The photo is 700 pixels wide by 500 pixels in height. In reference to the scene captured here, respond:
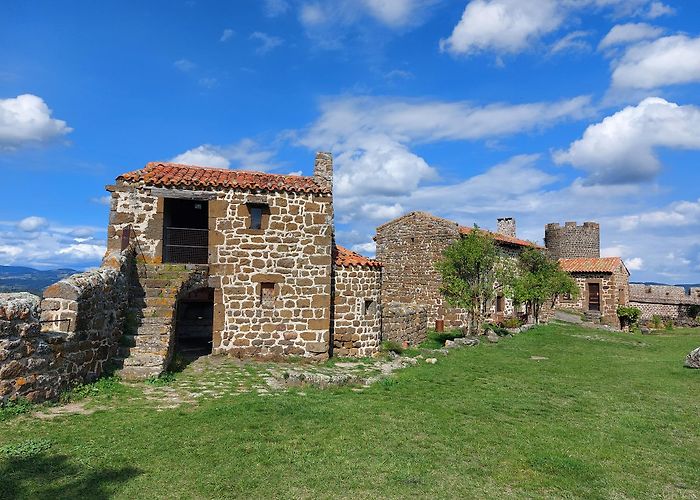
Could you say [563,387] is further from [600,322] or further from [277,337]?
[600,322]

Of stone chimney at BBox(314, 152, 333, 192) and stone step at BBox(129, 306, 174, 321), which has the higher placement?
stone chimney at BBox(314, 152, 333, 192)

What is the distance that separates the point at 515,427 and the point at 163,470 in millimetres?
6330

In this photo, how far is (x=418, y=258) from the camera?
28.6 m

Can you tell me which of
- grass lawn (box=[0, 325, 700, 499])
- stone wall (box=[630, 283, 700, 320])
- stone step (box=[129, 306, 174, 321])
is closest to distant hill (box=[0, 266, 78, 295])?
stone step (box=[129, 306, 174, 321])

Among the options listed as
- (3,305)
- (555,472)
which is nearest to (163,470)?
(3,305)

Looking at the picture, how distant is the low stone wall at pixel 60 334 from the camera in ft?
27.6

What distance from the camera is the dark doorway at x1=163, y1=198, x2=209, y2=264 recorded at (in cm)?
1669

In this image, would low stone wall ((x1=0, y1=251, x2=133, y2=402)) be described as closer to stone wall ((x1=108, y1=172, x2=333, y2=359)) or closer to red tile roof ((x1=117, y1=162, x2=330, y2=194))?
stone wall ((x1=108, y1=172, x2=333, y2=359))

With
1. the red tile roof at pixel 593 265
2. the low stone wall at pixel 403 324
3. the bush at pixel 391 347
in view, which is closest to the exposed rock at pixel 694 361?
the bush at pixel 391 347

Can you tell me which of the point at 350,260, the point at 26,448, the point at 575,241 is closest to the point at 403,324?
the point at 350,260

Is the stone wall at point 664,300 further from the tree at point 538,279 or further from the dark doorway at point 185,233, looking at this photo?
the dark doorway at point 185,233

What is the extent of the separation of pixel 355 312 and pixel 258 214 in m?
5.03

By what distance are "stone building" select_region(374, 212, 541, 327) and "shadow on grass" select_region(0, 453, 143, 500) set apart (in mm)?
21422

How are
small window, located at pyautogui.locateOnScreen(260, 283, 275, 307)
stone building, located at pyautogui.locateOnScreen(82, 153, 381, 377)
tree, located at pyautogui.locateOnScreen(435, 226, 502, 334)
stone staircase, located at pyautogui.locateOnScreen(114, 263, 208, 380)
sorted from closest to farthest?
stone staircase, located at pyautogui.locateOnScreen(114, 263, 208, 380)
stone building, located at pyautogui.locateOnScreen(82, 153, 381, 377)
small window, located at pyautogui.locateOnScreen(260, 283, 275, 307)
tree, located at pyautogui.locateOnScreen(435, 226, 502, 334)
